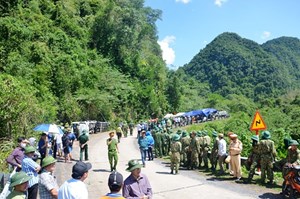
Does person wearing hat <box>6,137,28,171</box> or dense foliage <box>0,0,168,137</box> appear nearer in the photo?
Result: person wearing hat <box>6,137,28,171</box>

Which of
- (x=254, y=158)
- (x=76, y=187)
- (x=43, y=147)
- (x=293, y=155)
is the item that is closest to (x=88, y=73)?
(x=43, y=147)

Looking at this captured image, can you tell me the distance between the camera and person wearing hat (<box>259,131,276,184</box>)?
10.8m

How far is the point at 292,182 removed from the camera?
9.00 meters

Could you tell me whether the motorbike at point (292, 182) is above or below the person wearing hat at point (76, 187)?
below

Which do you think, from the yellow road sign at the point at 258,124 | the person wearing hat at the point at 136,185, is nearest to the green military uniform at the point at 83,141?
the yellow road sign at the point at 258,124

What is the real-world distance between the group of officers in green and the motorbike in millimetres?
308

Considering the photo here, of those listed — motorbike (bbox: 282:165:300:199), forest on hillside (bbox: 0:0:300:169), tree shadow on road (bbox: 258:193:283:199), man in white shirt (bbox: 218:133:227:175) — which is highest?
forest on hillside (bbox: 0:0:300:169)

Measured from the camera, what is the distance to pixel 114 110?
48.5m

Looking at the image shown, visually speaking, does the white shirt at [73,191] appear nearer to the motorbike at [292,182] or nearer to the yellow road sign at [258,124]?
the motorbike at [292,182]

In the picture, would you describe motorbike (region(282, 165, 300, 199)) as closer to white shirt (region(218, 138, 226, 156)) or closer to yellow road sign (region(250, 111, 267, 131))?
yellow road sign (region(250, 111, 267, 131))

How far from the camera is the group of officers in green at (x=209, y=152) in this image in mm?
10522

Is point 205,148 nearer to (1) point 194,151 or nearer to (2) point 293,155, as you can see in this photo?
(1) point 194,151

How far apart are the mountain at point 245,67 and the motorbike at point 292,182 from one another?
106733 mm

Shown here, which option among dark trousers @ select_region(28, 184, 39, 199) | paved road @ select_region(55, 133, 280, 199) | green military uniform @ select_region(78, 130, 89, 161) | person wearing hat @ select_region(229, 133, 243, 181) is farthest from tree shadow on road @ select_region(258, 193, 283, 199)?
green military uniform @ select_region(78, 130, 89, 161)
